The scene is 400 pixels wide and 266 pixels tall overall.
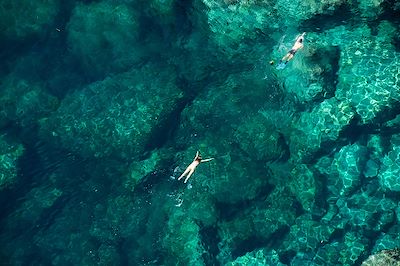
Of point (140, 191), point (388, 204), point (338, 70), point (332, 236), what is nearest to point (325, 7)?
point (338, 70)

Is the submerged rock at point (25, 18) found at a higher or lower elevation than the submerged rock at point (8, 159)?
higher

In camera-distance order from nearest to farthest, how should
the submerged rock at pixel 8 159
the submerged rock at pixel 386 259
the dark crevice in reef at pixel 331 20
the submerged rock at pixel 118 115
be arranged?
the submerged rock at pixel 386 259
the dark crevice in reef at pixel 331 20
the submerged rock at pixel 118 115
the submerged rock at pixel 8 159

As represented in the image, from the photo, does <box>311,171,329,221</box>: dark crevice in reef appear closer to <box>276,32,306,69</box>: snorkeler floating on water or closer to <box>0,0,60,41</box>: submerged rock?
<box>276,32,306,69</box>: snorkeler floating on water

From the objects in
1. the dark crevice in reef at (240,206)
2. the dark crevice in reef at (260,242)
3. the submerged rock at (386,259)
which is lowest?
the dark crevice in reef at (260,242)

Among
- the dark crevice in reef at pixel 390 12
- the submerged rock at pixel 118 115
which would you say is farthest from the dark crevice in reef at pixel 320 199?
the submerged rock at pixel 118 115

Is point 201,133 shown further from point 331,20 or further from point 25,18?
point 25,18

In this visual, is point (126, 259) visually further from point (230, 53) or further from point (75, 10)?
point (75, 10)

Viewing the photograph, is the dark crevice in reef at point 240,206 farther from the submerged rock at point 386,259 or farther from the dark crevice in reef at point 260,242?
the submerged rock at point 386,259
